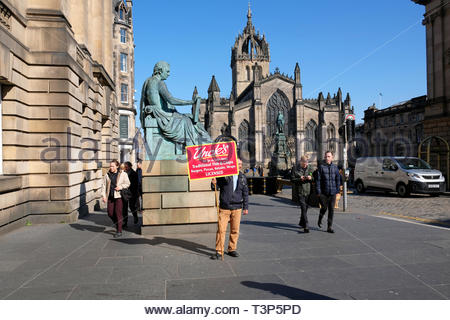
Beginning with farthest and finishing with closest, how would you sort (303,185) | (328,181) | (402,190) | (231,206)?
(402,190), (303,185), (328,181), (231,206)

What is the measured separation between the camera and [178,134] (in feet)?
23.9

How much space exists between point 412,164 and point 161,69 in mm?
13344

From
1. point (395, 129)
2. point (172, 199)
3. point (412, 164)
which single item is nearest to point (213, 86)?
point (395, 129)

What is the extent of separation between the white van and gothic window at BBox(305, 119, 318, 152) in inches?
1860

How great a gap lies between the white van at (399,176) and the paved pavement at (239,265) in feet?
25.9

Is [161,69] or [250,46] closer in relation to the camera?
[161,69]

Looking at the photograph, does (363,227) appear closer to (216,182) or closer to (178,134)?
(216,182)

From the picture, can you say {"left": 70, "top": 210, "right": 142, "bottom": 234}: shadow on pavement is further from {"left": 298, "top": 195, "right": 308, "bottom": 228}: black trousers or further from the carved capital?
the carved capital

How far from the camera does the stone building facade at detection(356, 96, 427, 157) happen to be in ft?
171

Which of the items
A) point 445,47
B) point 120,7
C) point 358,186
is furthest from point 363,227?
point 120,7

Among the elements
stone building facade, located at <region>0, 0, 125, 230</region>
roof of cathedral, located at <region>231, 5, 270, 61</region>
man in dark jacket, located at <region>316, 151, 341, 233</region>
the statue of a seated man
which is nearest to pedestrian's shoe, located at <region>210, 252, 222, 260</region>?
the statue of a seated man

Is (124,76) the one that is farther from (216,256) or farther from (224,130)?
(216,256)

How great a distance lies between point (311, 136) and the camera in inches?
2552

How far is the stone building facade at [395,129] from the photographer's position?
2052 inches
